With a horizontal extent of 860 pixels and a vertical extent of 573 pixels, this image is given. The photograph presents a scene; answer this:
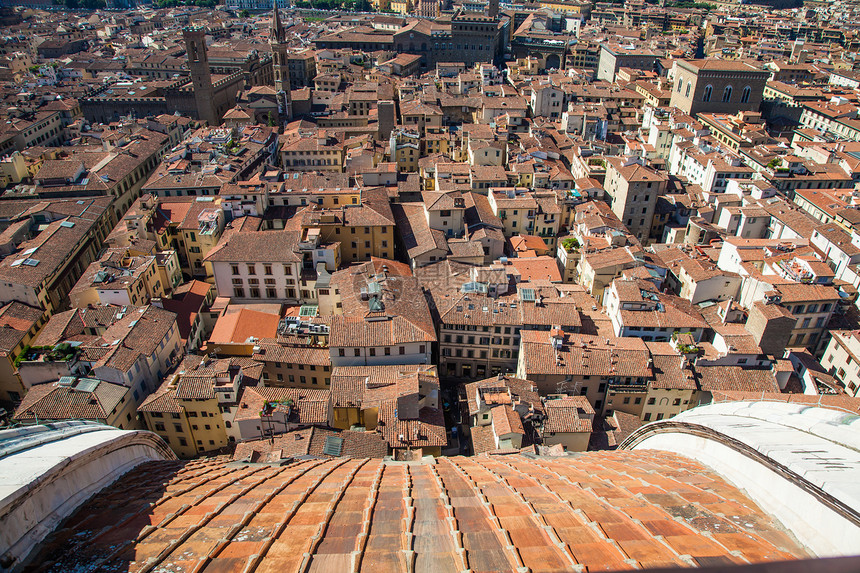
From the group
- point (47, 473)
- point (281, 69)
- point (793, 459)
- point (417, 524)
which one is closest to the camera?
point (47, 473)

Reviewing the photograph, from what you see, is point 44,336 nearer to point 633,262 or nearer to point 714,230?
point 633,262

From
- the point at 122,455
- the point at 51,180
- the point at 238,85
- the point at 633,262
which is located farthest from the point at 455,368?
the point at 238,85

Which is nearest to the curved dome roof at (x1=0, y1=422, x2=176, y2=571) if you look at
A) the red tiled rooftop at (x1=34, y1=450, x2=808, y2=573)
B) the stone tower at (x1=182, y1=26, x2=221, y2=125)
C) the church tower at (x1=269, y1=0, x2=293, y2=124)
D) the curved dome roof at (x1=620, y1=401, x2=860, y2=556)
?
the red tiled rooftop at (x1=34, y1=450, x2=808, y2=573)

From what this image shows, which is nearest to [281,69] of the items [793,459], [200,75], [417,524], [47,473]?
[200,75]

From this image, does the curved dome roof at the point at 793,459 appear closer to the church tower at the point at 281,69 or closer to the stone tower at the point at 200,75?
the church tower at the point at 281,69

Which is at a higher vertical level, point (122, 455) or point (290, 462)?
point (122, 455)

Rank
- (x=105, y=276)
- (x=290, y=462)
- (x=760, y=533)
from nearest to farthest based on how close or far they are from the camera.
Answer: (x=760, y=533), (x=290, y=462), (x=105, y=276)

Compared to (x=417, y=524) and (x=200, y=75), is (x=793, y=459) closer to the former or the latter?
(x=417, y=524)
